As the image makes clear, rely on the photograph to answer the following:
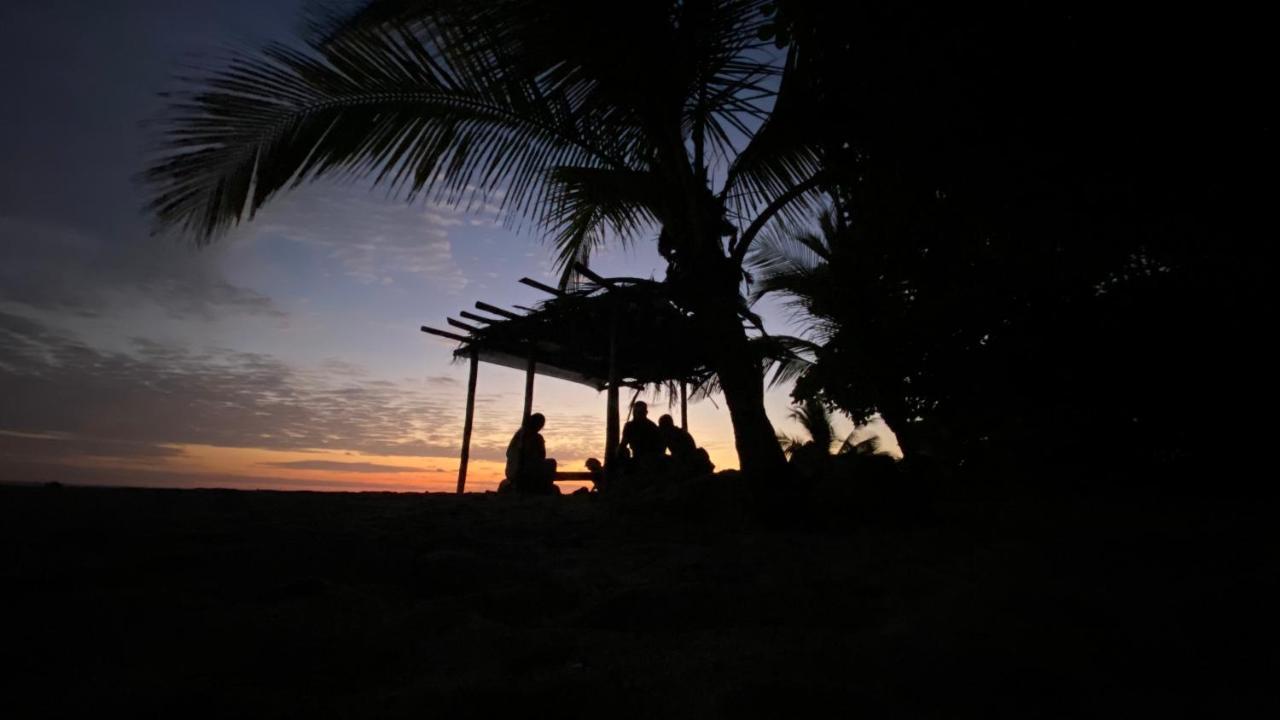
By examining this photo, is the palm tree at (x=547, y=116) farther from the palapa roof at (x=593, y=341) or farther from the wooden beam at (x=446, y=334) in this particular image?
the wooden beam at (x=446, y=334)

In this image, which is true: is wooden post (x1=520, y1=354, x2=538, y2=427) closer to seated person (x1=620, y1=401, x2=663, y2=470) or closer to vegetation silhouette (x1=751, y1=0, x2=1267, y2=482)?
seated person (x1=620, y1=401, x2=663, y2=470)

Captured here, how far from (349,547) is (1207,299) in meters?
3.91

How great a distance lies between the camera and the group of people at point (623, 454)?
21.4 feet

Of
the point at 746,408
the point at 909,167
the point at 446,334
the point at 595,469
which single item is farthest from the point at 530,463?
the point at 909,167

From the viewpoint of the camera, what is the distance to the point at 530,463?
7473 mm

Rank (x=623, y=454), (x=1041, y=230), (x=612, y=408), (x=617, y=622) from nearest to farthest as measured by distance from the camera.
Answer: (x=617, y=622), (x=1041, y=230), (x=623, y=454), (x=612, y=408)

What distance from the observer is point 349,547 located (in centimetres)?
224

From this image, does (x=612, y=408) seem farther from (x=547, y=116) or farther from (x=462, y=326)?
(x=547, y=116)

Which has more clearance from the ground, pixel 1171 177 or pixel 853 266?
pixel 853 266

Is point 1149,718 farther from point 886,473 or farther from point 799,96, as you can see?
point 799,96

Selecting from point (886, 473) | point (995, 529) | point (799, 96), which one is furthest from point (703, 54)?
point (995, 529)

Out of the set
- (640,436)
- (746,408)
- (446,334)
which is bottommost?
(746,408)

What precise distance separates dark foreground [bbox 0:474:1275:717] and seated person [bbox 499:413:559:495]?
465 cm

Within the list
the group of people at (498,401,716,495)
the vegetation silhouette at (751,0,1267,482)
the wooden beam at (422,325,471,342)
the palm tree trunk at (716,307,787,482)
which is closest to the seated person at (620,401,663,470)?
the group of people at (498,401,716,495)
